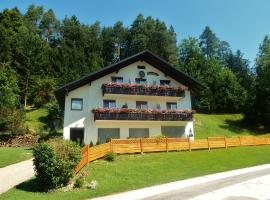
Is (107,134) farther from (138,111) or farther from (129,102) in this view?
(129,102)

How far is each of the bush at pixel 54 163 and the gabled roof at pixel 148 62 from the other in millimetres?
17738

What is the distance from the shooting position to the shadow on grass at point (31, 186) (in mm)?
17856

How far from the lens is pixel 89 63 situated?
7444 centimetres

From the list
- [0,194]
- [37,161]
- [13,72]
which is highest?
[13,72]

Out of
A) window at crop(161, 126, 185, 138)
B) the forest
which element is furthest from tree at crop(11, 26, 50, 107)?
window at crop(161, 126, 185, 138)

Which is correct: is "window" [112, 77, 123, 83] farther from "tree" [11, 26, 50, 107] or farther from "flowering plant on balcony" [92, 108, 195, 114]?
"tree" [11, 26, 50, 107]

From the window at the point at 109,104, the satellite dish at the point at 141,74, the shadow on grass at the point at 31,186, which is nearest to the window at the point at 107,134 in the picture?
the window at the point at 109,104

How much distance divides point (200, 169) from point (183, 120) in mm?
13622

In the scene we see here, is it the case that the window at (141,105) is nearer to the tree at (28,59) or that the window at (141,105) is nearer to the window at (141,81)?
the window at (141,81)

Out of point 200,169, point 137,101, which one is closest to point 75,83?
point 137,101

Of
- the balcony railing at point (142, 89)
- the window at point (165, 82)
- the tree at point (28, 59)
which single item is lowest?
the balcony railing at point (142, 89)

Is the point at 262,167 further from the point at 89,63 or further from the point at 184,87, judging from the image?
the point at 89,63

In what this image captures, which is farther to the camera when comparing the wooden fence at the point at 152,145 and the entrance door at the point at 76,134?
the entrance door at the point at 76,134

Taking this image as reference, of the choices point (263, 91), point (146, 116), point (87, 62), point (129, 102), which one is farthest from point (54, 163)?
point (87, 62)
